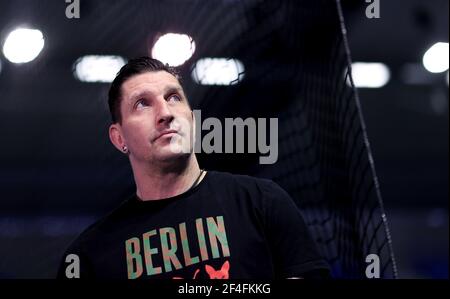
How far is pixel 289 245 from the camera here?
1.32 m

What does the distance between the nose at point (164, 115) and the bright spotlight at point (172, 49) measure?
0.15 m

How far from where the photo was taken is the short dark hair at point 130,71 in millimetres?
1380

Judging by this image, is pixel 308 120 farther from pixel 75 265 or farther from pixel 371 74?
pixel 371 74

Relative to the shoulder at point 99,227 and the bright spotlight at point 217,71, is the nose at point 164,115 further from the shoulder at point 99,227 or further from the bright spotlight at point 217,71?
the bright spotlight at point 217,71

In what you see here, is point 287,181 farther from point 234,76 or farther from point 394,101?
point 394,101

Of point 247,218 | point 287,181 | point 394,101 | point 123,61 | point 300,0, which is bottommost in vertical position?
point 247,218

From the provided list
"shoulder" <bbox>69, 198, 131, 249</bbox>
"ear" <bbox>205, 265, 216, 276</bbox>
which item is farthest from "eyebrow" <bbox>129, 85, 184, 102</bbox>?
"ear" <bbox>205, 265, 216, 276</bbox>

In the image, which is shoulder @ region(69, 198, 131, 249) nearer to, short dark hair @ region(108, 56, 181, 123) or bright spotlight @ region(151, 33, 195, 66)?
short dark hair @ region(108, 56, 181, 123)

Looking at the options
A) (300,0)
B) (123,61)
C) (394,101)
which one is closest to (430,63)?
(394,101)

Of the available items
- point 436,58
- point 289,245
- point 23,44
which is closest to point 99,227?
point 289,245

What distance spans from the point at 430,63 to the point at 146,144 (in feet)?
18.3

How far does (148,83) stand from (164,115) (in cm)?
8

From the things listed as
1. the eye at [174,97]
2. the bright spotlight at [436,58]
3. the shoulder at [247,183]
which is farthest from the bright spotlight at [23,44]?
the bright spotlight at [436,58]

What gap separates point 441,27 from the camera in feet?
18.0
